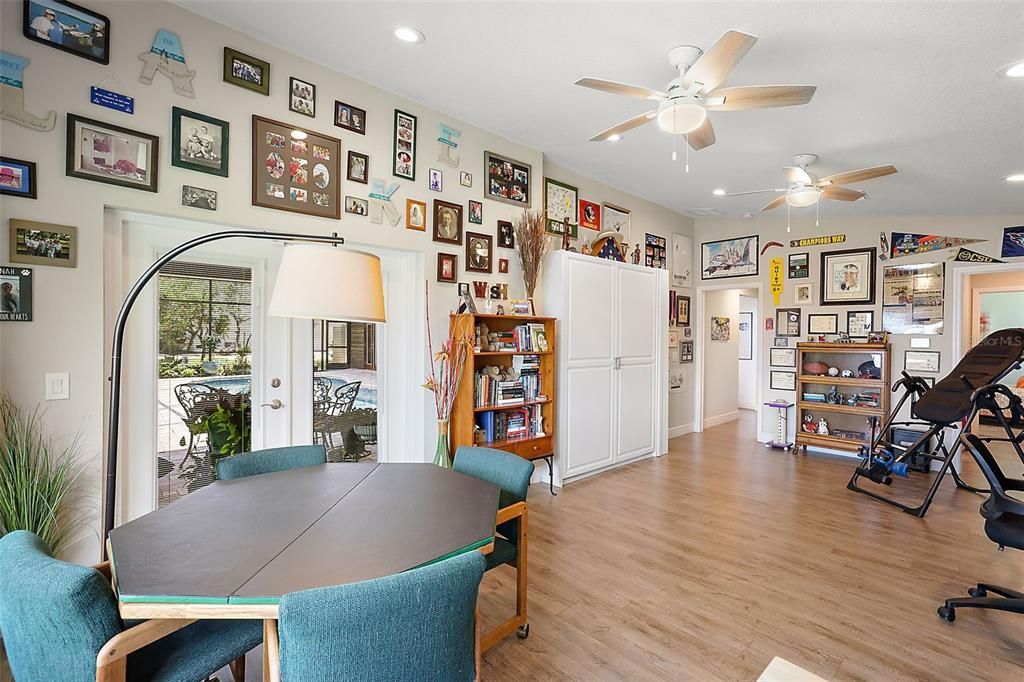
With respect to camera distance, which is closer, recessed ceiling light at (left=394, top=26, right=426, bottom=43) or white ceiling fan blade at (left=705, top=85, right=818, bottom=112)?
white ceiling fan blade at (left=705, top=85, right=818, bottom=112)

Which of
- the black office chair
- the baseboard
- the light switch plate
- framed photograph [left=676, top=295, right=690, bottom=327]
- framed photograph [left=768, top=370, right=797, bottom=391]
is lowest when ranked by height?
the baseboard

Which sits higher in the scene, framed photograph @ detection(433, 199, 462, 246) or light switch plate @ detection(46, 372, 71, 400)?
framed photograph @ detection(433, 199, 462, 246)

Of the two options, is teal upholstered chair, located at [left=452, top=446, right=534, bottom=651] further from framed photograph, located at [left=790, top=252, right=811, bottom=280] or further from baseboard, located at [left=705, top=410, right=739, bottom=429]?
baseboard, located at [left=705, top=410, right=739, bottom=429]

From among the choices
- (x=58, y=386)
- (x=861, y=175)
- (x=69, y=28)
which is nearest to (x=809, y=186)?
(x=861, y=175)

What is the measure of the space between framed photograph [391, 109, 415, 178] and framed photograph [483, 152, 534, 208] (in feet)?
2.33

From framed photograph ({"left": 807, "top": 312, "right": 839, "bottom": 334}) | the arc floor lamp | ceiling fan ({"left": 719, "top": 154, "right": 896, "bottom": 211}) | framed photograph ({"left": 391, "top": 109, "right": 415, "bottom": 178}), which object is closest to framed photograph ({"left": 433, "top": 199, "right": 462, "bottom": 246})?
framed photograph ({"left": 391, "top": 109, "right": 415, "bottom": 178})

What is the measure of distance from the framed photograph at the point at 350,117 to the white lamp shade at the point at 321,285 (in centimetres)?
192

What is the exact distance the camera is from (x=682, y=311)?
22.4 ft

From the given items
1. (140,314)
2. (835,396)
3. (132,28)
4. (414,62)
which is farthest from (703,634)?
(835,396)

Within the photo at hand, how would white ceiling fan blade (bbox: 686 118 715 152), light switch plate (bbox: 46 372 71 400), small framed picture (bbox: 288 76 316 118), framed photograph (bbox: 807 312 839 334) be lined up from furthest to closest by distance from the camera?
1. framed photograph (bbox: 807 312 839 334)
2. small framed picture (bbox: 288 76 316 118)
3. white ceiling fan blade (bbox: 686 118 715 152)
4. light switch plate (bbox: 46 372 71 400)

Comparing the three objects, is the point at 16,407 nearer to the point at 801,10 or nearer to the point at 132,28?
the point at 132,28

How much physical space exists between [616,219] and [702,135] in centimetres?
265

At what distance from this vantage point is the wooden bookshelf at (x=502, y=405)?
3.78 m

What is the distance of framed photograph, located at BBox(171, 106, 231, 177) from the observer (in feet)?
8.50
